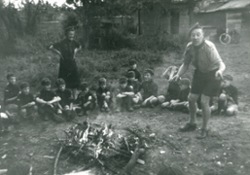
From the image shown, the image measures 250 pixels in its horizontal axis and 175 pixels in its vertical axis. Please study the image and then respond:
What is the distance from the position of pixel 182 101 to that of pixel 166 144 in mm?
2134

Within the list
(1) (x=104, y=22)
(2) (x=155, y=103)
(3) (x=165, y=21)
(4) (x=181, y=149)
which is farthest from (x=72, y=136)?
(3) (x=165, y=21)

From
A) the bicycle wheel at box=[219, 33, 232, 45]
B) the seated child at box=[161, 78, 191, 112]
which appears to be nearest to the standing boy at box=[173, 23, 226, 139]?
the seated child at box=[161, 78, 191, 112]

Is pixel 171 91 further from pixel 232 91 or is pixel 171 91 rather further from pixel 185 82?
pixel 232 91

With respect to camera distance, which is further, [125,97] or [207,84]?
[125,97]

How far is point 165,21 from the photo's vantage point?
2502 centimetres

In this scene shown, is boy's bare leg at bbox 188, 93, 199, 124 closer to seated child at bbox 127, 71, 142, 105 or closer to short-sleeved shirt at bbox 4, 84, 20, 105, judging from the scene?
seated child at bbox 127, 71, 142, 105

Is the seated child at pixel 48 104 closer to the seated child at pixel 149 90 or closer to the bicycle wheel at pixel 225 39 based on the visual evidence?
the seated child at pixel 149 90

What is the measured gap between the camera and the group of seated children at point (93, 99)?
267 inches

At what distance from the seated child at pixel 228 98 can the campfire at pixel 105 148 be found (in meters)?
1.98

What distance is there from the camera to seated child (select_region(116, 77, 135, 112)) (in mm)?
7457

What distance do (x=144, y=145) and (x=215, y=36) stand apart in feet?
57.1

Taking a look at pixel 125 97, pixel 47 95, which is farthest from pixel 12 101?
pixel 125 97

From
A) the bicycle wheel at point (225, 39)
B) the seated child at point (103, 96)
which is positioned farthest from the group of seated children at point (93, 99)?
the bicycle wheel at point (225, 39)

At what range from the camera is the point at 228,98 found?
6.96 meters
